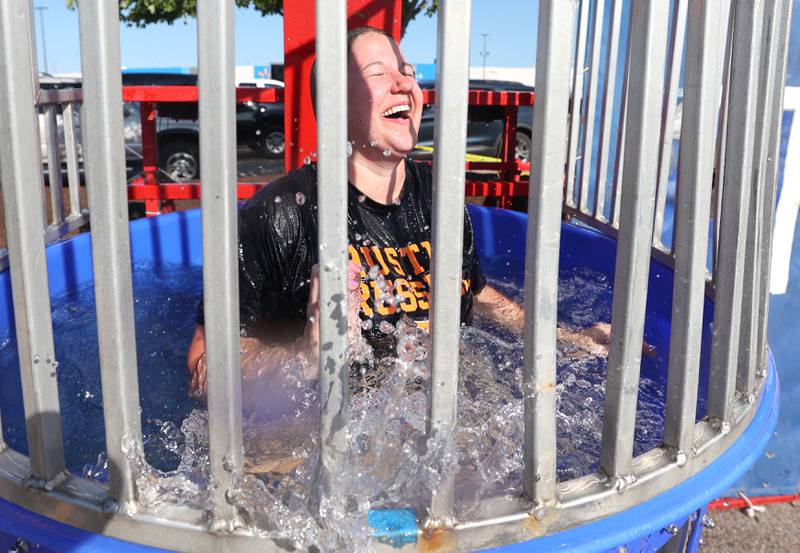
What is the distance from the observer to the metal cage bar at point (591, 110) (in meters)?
2.94

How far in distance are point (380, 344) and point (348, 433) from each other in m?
1.00

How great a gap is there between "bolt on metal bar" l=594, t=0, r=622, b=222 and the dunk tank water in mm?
193

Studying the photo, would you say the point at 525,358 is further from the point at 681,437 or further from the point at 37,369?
the point at 37,369

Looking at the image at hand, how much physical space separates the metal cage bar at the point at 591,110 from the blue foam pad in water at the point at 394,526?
2.39m

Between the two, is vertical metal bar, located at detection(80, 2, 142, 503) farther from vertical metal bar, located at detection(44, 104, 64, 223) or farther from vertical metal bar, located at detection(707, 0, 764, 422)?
vertical metal bar, located at detection(44, 104, 64, 223)

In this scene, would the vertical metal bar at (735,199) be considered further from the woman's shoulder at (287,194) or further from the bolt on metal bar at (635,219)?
the woman's shoulder at (287,194)

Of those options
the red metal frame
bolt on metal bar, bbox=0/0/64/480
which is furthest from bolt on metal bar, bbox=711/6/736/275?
the red metal frame

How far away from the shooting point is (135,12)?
13.5 metres

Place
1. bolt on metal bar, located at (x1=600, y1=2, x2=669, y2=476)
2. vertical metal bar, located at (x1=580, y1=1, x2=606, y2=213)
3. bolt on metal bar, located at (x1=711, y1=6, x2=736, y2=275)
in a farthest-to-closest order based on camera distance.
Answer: vertical metal bar, located at (x1=580, y1=1, x2=606, y2=213) < bolt on metal bar, located at (x1=711, y1=6, x2=736, y2=275) < bolt on metal bar, located at (x1=600, y1=2, x2=669, y2=476)

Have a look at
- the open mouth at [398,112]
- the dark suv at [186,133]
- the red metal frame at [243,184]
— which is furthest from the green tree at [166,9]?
the open mouth at [398,112]

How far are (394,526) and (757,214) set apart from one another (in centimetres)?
88

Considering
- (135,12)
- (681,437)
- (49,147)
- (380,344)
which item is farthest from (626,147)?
(135,12)

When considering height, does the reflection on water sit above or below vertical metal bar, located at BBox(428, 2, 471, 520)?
below

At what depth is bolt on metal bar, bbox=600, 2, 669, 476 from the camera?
3.19 feet
